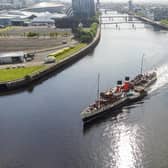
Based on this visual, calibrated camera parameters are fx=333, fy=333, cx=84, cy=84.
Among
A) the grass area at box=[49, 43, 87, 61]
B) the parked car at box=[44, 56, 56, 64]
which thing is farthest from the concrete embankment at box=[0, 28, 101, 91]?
the parked car at box=[44, 56, 56, 64]

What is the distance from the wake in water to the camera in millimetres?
34487

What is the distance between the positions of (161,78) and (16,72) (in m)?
16.5

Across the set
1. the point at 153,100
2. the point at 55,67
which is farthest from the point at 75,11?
the point at 153,100

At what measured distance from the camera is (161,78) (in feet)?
122

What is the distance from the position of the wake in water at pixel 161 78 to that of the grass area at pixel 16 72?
1381 centimetres

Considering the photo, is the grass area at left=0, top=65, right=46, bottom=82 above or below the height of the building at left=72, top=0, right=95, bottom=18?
below

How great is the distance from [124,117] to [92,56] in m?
26.4

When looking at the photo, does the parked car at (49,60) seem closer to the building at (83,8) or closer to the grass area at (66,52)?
the grass area at (66,52)

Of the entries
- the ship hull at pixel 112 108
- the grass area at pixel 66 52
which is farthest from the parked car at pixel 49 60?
the ship hull at pixel 112 108

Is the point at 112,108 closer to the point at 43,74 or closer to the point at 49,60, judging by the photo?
the point at 43,74

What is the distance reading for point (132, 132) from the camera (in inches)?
965

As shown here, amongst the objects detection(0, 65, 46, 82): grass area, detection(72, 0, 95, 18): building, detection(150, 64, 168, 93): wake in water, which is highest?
detection(72, 0, 95, 18): building

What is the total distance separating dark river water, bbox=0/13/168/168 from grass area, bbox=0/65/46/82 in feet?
7.89

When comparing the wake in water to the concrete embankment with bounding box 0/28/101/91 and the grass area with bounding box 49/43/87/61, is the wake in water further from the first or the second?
the grass area with bounding box 49/43/87/61
